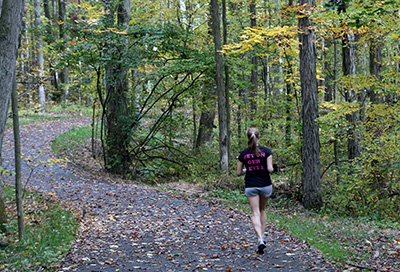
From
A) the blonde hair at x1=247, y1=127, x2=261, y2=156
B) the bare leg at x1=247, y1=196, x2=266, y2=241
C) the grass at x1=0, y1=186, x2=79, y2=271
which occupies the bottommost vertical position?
the grass at x1=0, y1=186, x2=79, y2=271

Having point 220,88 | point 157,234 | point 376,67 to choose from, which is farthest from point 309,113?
point 157,234

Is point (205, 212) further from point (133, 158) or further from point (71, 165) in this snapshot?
point (71, 165)

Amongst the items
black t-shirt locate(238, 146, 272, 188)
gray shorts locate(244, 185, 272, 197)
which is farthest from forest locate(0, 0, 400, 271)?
gray shorts locate(244, 185, 272, 197)

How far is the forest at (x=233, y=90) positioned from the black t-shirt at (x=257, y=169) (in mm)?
2713

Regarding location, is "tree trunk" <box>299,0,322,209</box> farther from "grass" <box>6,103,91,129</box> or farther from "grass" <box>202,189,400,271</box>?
"grass" <box>6,103,91,129</box>

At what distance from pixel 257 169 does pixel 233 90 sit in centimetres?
1122

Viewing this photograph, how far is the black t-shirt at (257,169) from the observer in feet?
20.2

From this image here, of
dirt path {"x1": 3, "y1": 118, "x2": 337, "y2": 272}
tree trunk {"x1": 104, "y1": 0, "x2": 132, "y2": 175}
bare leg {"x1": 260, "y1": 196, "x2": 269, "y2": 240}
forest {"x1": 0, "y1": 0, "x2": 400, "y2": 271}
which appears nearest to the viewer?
dirt path {"x1": 3, "y1": 118, "x2": 337, "y2": 272}

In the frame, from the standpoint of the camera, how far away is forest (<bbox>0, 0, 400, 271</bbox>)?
32.8 ft

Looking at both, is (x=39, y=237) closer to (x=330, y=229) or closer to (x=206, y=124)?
(x=330, y=229)

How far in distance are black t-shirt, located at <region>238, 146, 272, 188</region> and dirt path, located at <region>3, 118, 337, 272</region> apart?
51.8 inches

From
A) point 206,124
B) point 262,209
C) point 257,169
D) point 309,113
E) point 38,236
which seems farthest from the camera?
point 206,124

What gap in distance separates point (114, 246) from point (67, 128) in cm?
1628

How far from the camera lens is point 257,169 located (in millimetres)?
6180
